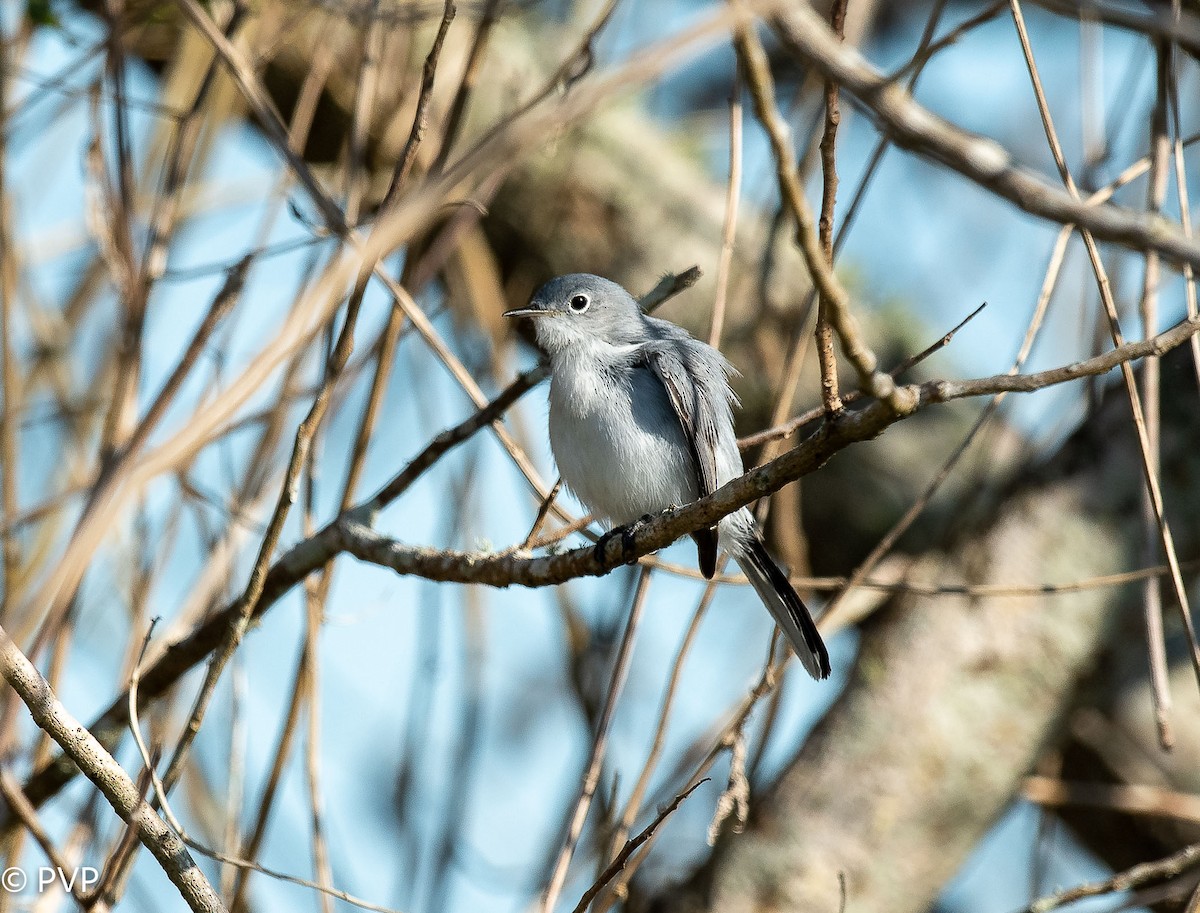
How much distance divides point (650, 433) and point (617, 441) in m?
0.10

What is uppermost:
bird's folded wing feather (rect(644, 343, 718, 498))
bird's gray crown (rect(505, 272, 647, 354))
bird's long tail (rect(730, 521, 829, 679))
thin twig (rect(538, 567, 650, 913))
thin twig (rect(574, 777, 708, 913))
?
bird's gray crown (rect(505, 272, 647, 354))

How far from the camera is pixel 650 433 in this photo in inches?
123

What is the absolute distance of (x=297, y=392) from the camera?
9.88 feet

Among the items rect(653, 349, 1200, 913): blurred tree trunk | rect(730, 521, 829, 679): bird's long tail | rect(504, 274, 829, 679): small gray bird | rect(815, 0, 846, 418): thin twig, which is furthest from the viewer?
rect(653, 349, 1200, 913): blurred tree trunk

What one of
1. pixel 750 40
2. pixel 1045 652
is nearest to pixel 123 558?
pixel 1045 652

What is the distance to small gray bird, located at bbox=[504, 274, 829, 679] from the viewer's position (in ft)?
9.86

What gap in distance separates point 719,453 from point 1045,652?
1383 millimetres

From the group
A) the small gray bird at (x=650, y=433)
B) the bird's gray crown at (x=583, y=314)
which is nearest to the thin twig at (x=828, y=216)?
the small gray bird at (x=650, y=433)

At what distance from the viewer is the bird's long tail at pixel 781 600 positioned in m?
2.74

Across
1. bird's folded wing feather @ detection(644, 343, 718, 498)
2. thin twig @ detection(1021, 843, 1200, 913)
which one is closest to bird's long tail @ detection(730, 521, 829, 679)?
bird's folded wing feather @ detection(644, 343, 718, 498)

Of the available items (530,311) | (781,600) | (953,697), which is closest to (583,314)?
(530,311)

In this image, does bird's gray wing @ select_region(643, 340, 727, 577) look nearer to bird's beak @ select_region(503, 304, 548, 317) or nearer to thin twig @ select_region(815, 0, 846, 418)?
bird's beak @ select_region(503, 304, 548, 317)

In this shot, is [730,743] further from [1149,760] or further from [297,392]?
[1149,760]

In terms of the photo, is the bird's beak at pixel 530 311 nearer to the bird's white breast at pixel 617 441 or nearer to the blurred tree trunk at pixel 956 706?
the bird's white breast at pixel 617 441
